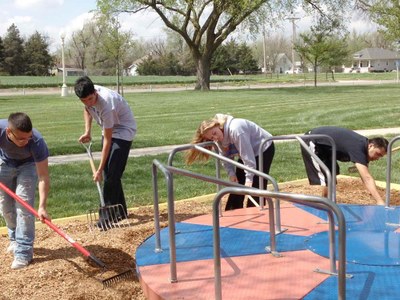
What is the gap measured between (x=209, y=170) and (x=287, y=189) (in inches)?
67.1

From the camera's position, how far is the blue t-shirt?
4.59m

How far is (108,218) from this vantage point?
6.02 m

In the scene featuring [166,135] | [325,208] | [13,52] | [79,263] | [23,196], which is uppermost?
[13,52]

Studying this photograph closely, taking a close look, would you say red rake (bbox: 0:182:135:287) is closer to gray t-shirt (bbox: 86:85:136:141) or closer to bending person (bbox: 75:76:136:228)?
bending person (bbox: 75:76:136:228)

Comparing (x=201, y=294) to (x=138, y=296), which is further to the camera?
(x=138, y=296)

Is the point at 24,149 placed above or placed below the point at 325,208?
above

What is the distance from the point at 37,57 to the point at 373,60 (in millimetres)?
69774

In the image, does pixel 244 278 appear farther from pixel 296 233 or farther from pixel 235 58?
pixel 235 58

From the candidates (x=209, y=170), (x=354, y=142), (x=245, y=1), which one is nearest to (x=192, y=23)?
(x=245, y=1)

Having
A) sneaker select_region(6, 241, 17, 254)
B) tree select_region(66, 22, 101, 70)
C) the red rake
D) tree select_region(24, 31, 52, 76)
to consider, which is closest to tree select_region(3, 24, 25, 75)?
tree select_region(24, 31, 52, 76)

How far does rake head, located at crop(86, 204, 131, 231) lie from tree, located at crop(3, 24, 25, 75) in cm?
7061

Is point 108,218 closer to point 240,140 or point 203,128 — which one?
point 203,128

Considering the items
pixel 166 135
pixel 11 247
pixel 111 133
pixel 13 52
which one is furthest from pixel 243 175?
pixel 13 52

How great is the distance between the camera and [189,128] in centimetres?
1527
